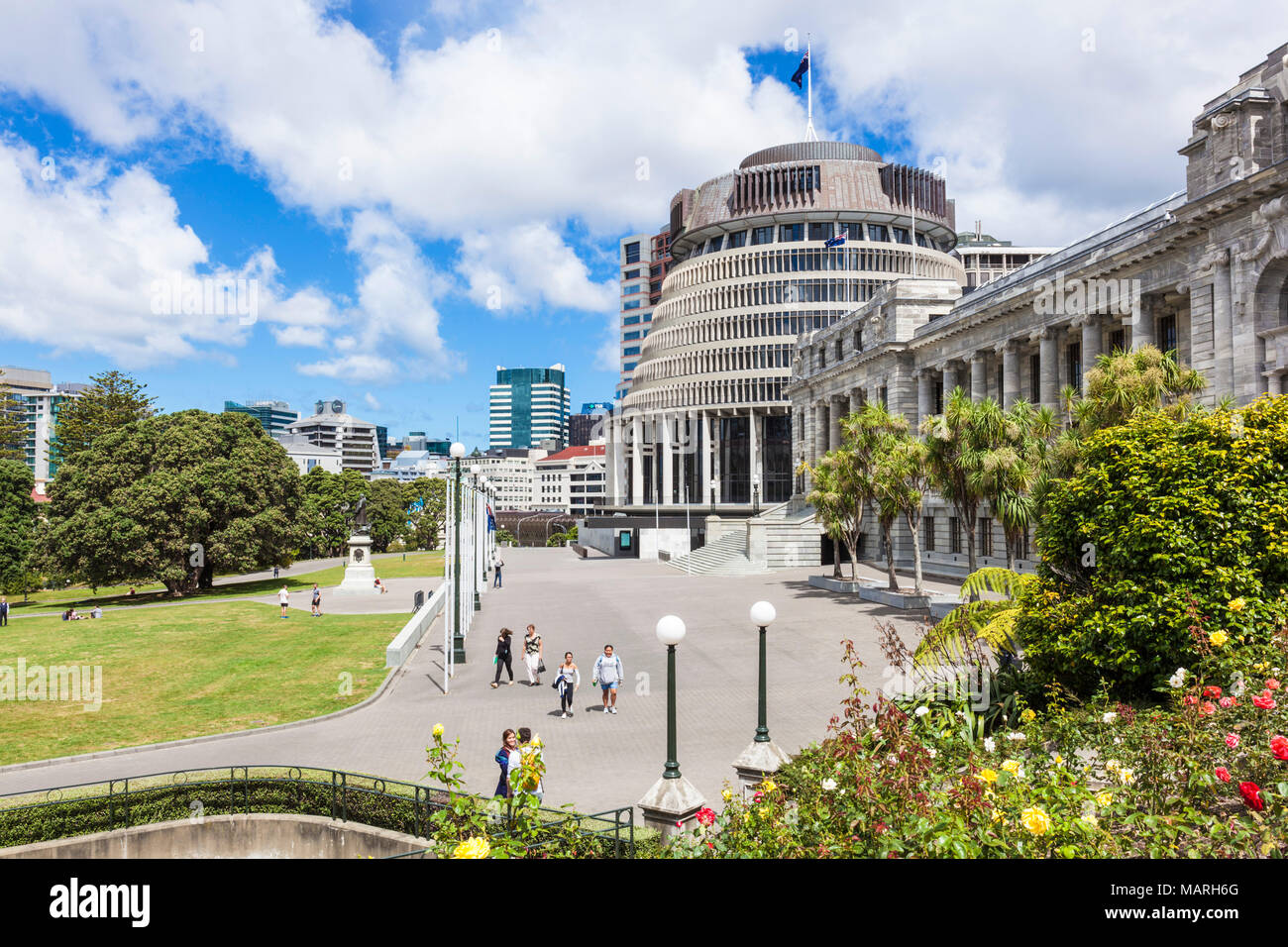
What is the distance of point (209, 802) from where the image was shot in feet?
43.4

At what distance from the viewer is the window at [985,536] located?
45812mm

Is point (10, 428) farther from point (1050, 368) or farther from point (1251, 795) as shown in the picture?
point (1251, 795)

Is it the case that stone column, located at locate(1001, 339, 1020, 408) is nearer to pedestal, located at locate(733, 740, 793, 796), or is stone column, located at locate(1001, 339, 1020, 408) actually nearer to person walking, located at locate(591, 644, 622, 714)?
person walking, located at locate(591, 644, 622, 714)

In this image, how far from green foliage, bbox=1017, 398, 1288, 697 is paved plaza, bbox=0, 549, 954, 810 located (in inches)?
233

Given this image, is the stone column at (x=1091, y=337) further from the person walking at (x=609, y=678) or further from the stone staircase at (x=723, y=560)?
the person walking at (x=609, y=678)

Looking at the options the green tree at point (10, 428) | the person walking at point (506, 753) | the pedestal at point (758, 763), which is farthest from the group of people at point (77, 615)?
the green tree at point (10, 428)

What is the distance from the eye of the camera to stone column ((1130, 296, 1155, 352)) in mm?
34250

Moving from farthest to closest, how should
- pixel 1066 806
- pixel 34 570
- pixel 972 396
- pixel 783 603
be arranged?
pixel 34 570 → pixel 972 396 → pixel 783 603 → pixel 1066 806

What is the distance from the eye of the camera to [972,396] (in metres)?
47.8
